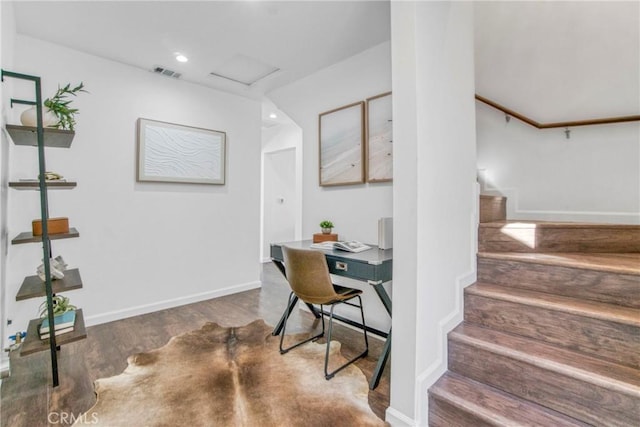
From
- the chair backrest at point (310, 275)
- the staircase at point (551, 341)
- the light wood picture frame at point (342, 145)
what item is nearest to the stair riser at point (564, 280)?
the staircase at point (551, 341)

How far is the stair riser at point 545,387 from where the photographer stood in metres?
1.17

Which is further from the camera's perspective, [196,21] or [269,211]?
[269,211]

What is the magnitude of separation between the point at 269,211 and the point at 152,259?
8.84 feet

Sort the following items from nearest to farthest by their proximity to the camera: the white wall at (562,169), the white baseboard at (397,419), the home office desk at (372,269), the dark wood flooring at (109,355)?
the white baseboard at (397,419)
the dark wood flooring at (109,355)
the home office desk at (372,269)
the white wall at (562,169)

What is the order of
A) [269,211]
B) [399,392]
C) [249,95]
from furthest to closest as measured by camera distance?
[269,211] < [249,95] < [399,392]

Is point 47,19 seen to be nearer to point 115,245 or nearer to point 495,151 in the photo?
point 115,245

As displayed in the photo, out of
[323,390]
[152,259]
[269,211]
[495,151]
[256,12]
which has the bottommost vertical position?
[323,390]

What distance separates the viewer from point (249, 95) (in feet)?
12.0

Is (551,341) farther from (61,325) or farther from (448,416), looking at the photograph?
(61,325)

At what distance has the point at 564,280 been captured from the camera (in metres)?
1.62

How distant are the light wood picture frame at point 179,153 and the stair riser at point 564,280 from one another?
2897mm

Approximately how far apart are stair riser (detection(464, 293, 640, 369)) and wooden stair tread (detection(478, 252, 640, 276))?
31cm

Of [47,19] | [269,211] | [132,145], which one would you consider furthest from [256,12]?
[269,211]

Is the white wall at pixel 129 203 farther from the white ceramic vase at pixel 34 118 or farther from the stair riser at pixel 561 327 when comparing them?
the stair riser at pixel 561 327
